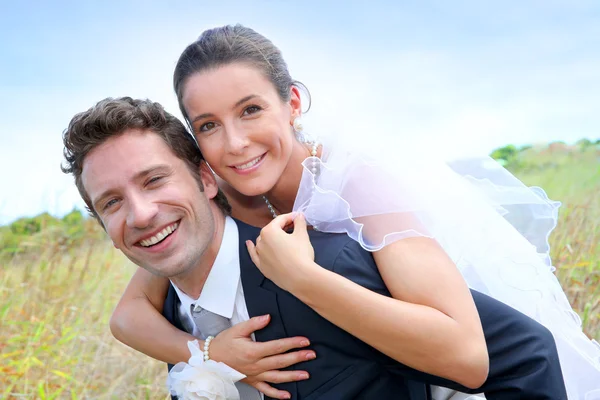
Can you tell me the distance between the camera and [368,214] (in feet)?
8.39

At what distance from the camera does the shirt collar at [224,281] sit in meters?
2.71

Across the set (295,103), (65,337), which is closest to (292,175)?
(295,103)

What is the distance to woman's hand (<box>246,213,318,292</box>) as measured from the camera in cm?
231

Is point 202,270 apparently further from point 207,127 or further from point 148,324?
point 207,127

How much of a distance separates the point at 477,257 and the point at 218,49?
1.59 meters

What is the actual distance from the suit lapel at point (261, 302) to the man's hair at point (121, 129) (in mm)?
515

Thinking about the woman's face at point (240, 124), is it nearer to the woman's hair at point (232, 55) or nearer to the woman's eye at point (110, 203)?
the woman's hair at point (232, 55)

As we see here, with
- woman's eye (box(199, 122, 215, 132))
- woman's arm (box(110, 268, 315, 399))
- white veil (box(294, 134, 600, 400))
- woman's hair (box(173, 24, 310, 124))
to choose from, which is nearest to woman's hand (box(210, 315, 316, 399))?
woman's arm (box(110, 268, 315, 399))

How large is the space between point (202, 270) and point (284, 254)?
632mm

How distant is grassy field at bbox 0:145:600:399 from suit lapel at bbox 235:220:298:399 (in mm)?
2389

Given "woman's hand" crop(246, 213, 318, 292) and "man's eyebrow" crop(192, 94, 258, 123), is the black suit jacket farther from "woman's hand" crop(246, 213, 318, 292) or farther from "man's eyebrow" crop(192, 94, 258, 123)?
"man's eyebrow" crop(192, 94, 258, 123)

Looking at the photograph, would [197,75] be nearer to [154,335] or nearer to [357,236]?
[357,236]

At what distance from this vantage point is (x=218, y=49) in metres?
2.88

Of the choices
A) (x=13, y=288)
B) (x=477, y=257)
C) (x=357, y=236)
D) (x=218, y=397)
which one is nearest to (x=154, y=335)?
(x=218, y=397)
